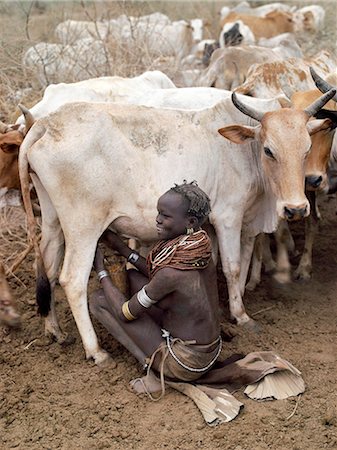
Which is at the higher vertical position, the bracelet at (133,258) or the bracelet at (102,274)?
the bracelet at (133,258)

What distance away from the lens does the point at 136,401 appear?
149 inches

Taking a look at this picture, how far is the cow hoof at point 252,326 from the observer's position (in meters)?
4.60

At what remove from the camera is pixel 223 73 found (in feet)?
24.8

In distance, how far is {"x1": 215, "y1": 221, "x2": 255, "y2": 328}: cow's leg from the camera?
4.52 m

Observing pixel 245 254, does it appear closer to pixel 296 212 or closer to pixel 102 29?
pixel 296 212

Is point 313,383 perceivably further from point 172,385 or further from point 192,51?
point 192,51

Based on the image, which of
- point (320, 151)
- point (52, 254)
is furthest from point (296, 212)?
point (52, 254)

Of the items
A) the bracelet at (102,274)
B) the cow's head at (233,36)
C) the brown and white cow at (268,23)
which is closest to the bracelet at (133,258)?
the bracelet at (102,274)

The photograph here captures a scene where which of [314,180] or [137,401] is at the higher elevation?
[314,180]

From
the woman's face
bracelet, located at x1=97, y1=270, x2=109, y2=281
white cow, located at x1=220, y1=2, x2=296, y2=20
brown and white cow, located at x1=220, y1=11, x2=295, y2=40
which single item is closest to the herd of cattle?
bracelet, located at x1=97, y1=270, x2=109, y2=281

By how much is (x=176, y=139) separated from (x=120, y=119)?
377 millimetres

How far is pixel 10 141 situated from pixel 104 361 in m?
1.72

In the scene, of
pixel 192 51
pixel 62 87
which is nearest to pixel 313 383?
pixel 62 87

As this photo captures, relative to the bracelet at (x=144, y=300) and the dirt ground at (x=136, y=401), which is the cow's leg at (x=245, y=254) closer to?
the dirt ground at (x=136, y=401)
